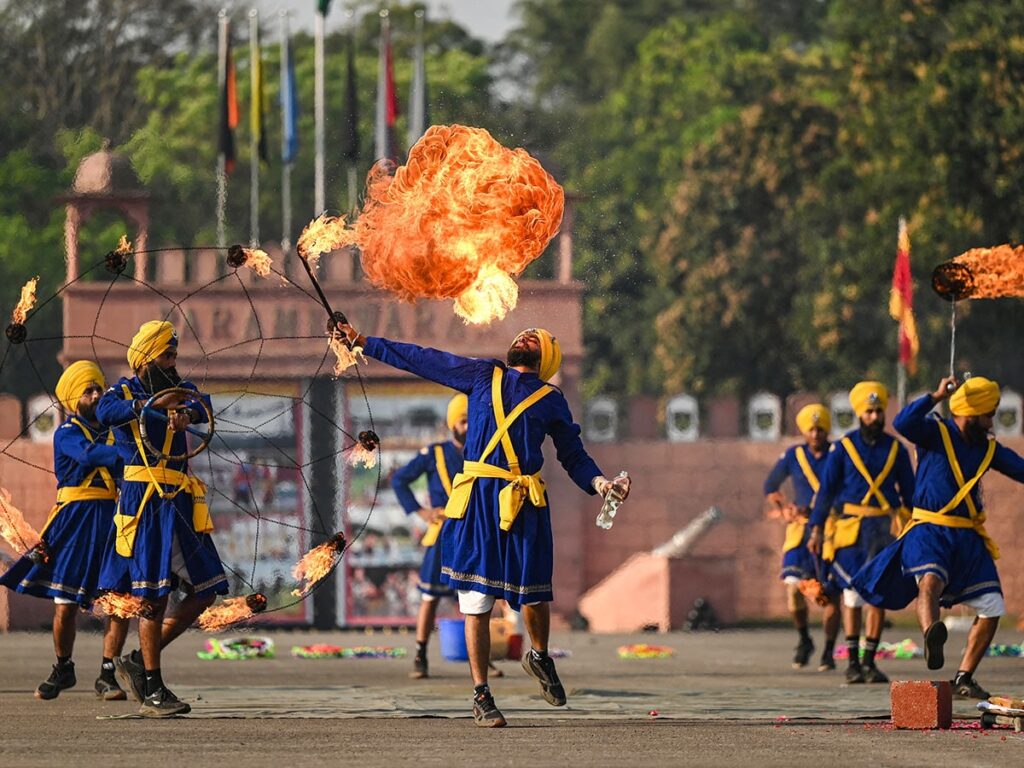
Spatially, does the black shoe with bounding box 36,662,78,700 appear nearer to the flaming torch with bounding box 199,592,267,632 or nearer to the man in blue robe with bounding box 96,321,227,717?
the man in blue robe with bounding box 96,321,227,717

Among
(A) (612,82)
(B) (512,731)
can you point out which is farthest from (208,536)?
(A) (612,82)

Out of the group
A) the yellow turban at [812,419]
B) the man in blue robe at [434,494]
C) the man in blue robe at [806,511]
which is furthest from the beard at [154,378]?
the yellow turban at [812,419]

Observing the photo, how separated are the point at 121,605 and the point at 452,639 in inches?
228

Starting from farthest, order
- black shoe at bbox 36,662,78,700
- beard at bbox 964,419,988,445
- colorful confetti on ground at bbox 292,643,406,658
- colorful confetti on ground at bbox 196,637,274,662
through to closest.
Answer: colorful confetti on ground at bbox 292,643,406,658
colorful confetti on ground at bbox 196,637,274,662
black shoe at bbox 36,662,78,700
beard at bbox 964,419,988,445

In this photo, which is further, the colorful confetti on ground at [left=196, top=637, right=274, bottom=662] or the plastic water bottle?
the colorful confetti on ground at [left=196, top=637, right=274, bottom=662]

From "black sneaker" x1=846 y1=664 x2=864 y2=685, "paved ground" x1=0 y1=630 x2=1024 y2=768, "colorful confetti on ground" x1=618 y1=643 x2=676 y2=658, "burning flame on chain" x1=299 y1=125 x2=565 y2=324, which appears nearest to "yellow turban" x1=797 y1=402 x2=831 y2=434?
"paved ground" x1=0 y1=630 x2=1024 y2=768

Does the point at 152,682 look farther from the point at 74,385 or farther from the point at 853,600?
the point at 853,600

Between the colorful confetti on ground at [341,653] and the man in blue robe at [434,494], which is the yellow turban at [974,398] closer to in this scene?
the man in blue robe at [434,494]

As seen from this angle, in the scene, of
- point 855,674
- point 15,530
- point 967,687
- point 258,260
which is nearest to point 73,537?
point 15,530

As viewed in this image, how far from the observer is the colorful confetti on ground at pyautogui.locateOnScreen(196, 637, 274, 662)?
20031mm

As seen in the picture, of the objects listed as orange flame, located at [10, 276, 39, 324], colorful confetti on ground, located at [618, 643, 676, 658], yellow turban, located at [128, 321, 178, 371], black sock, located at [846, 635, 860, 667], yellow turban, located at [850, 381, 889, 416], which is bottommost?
colorful confetti on ground, located at [618, 643, 676, 658]

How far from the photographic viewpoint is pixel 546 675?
12602mm

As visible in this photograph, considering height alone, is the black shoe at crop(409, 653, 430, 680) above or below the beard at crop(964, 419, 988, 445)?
below

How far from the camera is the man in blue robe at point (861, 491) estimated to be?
17.2 metres
